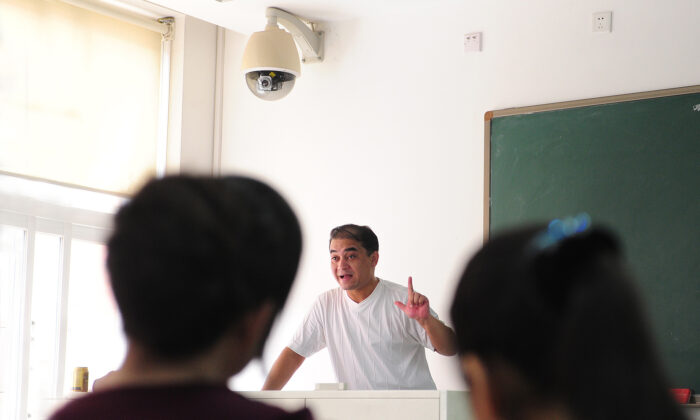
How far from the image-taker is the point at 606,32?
13.2 ft

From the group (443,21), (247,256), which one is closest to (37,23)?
(443,21)

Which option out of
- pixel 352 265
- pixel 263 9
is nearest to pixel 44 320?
pixel 352 265

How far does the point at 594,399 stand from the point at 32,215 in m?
4.14

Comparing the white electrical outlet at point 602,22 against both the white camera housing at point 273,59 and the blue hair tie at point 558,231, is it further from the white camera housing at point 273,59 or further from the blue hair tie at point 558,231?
the blue hair tie at point 558,231

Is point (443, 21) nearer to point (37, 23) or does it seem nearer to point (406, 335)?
point (406, 335)

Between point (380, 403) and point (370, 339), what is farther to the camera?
point (370, 339)

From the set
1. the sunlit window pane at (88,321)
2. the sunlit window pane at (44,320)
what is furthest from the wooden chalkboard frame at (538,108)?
the sunlit window pane at (44,320)

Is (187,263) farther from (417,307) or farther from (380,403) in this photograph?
(417,307)

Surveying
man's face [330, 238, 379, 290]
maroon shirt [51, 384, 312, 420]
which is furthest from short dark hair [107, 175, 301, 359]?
man's face [330, 238, 379, 290]

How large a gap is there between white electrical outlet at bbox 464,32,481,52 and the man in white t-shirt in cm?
117

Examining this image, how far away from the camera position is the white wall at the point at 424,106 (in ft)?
13.1

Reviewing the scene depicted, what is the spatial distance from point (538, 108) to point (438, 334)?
1.32 meters

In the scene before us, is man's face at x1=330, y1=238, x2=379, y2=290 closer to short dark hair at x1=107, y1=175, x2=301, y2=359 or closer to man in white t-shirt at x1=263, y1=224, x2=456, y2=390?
man in white t-shirt at x1=263, y1=224, x2=456, y2=390

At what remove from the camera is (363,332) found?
12.5ft
